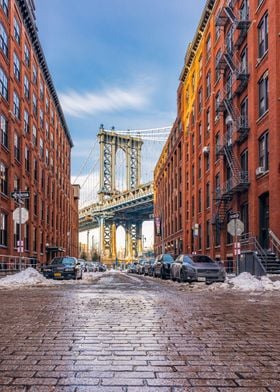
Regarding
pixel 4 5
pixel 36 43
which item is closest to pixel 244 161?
pixel 4 5

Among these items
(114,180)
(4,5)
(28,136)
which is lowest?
(28,136)

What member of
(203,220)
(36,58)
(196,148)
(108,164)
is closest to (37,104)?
(36,58)

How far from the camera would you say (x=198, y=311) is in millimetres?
9719

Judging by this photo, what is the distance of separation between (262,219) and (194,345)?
21.6 metres

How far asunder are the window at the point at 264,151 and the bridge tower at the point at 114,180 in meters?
76.1

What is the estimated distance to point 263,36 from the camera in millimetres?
27203

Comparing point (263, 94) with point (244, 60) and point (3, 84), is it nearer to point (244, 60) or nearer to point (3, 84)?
point (244, 60)

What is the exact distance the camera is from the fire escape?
29.2 m

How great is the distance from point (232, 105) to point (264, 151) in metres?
6.97

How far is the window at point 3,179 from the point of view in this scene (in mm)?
31172

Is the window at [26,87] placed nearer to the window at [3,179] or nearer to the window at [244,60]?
the window at [3,179]

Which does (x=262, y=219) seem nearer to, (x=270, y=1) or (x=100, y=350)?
(x=270, y=1)

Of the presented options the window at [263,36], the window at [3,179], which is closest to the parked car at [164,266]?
the window at [3,179]

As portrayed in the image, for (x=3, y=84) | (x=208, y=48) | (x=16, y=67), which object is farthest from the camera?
(x=208, y=48)
